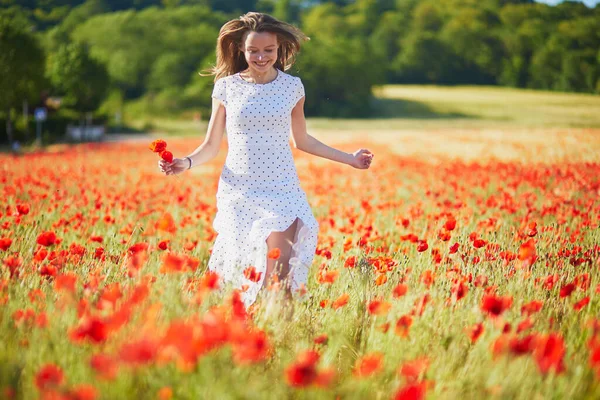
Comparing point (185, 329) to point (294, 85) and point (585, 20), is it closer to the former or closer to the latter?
point (294, 85)

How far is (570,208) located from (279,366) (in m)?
4.05

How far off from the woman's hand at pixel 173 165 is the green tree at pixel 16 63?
20667 millimetres

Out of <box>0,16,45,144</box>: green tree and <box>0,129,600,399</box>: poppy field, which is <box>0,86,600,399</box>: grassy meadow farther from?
<box>0,16,45,144</box>: green tree

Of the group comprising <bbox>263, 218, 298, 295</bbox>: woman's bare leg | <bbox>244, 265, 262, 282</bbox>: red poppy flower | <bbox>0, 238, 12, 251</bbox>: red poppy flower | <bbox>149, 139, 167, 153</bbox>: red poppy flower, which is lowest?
<bbox>263, 218, 298, 295</bbox>: woman's bare leg

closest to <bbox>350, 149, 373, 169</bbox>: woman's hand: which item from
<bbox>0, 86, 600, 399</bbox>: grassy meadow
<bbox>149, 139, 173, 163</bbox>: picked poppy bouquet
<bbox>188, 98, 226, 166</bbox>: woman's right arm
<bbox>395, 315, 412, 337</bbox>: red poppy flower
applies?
<bbox>0, 86, 600, 399</bbox>: grassy meadow

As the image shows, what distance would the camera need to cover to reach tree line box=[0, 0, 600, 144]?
737 inches

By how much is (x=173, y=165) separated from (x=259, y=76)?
77 cm

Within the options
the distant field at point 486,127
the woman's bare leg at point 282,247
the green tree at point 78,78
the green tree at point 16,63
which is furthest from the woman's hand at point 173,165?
the green tree at point 78,78

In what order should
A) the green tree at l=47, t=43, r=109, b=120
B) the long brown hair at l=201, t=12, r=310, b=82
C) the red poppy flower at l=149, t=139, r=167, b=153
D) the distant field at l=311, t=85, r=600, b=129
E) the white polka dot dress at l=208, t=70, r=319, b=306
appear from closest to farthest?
1. the red poppy flower at l=149, t=139, r=167, b=153
2. the white polka dot dress at l=208, t=70, r=319, b=306
3. the long brown hair at l=201, t=12, r=310, b=82
4. the distant field at l=311, t=85, r=600, b=129
5. the green tree at l=47, t=43, r=109, b=120

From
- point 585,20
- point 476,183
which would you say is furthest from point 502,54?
point 476,183

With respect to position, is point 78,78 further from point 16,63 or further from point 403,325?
point 403,325

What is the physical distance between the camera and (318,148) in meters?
3.76

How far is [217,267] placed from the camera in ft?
11.9

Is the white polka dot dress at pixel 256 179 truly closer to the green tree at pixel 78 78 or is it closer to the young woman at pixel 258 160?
the young woman at pixel 258 160
